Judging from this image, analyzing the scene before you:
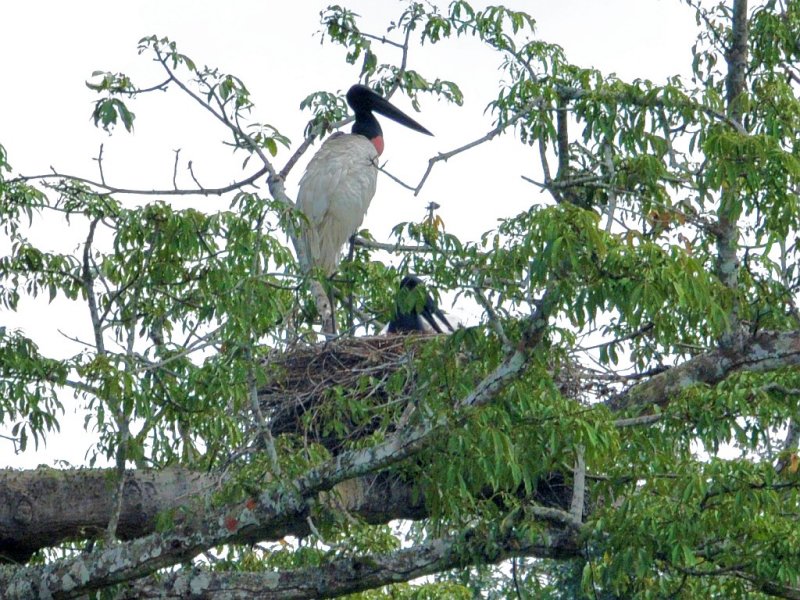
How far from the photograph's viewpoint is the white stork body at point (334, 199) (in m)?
11.3

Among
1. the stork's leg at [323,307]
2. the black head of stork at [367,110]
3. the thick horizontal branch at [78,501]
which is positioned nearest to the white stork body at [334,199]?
the black head of stork at [367,110]

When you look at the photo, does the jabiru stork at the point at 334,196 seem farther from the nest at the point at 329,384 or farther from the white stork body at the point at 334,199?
the nest at the point at 329,384

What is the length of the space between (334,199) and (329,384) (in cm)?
312

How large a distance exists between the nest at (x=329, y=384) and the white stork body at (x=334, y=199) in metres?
2.49

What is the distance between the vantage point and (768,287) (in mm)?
7527

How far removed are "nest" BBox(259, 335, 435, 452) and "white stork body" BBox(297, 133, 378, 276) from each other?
2.49 meters

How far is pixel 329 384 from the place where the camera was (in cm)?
845

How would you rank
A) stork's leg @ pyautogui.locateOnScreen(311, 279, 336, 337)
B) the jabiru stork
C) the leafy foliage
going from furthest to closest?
1. the jabiru stork
2. stork's leg @ pyautogui.locateOnScreen(311, 279, 336, 337)
3. the leafy foliage

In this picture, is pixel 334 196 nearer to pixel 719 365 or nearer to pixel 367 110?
pixel 367 110

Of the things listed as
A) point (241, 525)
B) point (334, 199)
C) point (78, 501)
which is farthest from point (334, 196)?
point (241, 525)

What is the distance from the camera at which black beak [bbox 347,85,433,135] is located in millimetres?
12586

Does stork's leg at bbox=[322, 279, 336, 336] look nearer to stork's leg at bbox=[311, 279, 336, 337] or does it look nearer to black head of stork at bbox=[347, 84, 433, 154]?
stork's leg at bbox=[311, 279, 336, 337]

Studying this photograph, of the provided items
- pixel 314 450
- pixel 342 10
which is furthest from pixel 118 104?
pixel 342 10

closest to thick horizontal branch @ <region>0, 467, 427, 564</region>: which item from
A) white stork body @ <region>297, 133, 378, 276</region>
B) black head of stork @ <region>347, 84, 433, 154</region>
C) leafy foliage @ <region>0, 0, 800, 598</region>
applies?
leafy foliage @ <region>0, 0, 800, 598</region>
